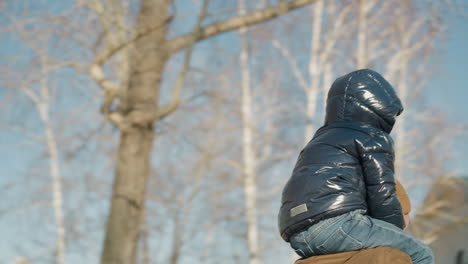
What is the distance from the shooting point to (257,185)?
13.8m

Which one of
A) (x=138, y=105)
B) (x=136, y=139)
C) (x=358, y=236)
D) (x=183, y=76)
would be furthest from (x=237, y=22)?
(x=358, y=236)

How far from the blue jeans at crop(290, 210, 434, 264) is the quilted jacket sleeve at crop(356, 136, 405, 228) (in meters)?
0.05

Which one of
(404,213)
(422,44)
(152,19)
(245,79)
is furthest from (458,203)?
(404,213)

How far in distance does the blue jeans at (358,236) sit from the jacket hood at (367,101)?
18.2 inches

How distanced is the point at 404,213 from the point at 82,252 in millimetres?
14867

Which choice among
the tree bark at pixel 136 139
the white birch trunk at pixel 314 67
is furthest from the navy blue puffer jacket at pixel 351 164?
the white birch trunk at pixel 314 67

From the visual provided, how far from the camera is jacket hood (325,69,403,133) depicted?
254cm

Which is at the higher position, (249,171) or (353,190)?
(249,171)

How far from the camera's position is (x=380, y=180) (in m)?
2.36

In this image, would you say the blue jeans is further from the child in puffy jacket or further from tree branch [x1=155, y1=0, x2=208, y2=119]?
tree branch [x1=155, y1=0, x2=208, y2=119]

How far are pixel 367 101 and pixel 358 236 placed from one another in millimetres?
634

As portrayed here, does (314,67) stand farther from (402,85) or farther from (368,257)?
(368,257)

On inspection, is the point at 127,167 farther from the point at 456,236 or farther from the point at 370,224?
the point at 456,236

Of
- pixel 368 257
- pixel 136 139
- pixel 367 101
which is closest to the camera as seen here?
pixel 368 257
